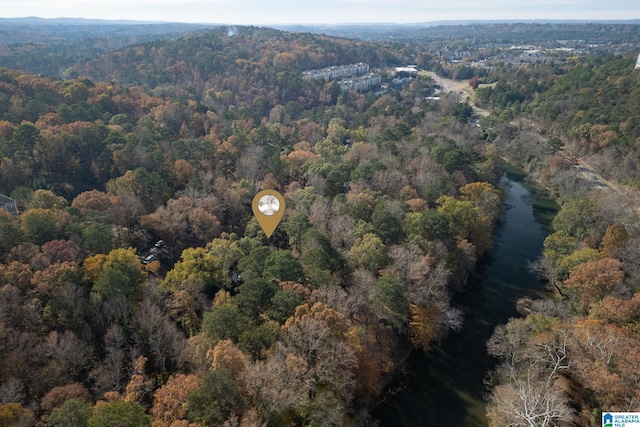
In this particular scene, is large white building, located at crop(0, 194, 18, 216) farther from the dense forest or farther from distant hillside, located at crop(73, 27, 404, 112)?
distant hillside, located at crop(73, 27, 404, 112)

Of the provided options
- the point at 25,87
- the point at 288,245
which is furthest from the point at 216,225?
the point at 25,87

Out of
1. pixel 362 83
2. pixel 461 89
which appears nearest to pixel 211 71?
pixel 362 83

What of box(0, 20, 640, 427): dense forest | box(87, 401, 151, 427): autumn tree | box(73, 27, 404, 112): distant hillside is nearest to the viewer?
box(87, 401, 151, 427): autumn tree

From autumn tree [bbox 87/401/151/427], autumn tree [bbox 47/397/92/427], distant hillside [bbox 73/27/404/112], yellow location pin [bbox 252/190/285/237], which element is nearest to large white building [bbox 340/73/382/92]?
distant hillside [bbox 73/27/404/112]

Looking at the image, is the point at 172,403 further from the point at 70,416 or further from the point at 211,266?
the point at 211,266

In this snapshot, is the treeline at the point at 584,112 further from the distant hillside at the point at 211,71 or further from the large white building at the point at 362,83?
the distant hillside at the point at 211,71

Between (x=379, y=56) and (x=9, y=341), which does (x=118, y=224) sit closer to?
(x=9, y=341)
